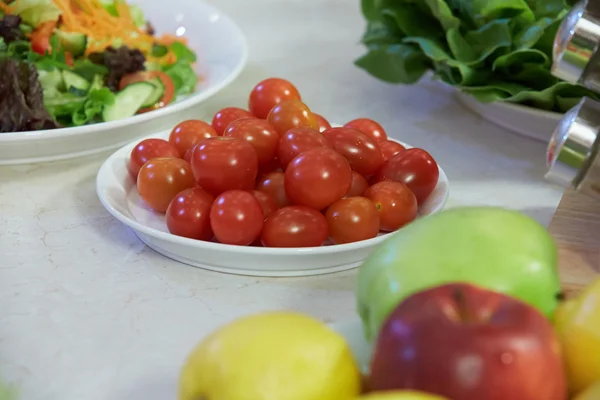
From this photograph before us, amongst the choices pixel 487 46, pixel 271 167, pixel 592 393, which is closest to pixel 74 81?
pixel 271 167

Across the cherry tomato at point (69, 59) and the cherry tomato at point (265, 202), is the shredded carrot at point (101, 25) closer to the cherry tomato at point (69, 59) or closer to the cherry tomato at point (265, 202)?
the cherry tomato at point (69, 59)

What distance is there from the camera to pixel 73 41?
3.95 ft

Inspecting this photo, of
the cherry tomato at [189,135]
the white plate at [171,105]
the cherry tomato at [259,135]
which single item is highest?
the cherry tomato at [259,135]

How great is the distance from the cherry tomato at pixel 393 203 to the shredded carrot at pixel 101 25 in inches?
26.4

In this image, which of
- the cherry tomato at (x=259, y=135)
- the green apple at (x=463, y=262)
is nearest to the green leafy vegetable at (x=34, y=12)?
the cherry tomato at (x=259, y=135)

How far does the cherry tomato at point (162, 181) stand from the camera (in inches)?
32.3

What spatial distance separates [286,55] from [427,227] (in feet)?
3.73

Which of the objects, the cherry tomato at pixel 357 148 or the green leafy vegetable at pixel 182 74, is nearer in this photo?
the cherry tomato at pixel 357 148

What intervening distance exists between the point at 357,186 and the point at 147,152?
274mm

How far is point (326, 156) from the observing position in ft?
2.53

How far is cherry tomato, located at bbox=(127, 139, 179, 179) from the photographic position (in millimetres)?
883

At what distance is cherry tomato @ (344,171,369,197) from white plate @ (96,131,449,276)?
0.08m

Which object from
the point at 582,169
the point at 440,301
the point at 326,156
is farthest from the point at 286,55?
the point at 440,301

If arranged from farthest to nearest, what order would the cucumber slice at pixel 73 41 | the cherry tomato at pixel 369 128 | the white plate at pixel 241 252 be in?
1. the cucumber slice at pixel 73 41
2. the cherry tomato at pixel 369 128
3. the white plate at pixel 241 252
